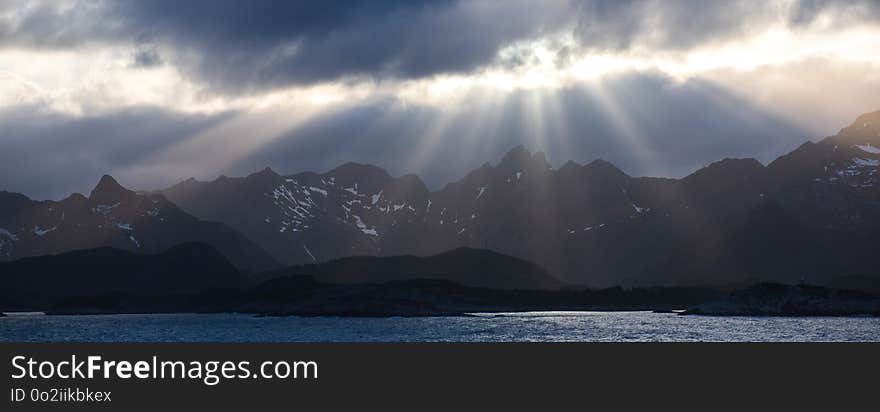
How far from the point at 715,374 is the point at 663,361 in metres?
4.32

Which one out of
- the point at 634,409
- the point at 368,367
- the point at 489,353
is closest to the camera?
the point at 634,409

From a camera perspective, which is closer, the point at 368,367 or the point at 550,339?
the point at 368,367

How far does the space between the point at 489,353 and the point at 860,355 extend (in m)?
29.5

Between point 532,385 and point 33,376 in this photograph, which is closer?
point 33,376

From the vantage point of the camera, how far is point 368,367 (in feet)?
233

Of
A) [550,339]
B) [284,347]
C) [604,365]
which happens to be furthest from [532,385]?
[550,339]

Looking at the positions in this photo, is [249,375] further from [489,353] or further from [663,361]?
[663,361]

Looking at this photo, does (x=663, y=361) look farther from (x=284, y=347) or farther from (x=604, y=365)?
(x=284, y=347)

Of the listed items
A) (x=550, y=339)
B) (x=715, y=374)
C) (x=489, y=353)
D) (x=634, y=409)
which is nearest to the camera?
(x=634, y=409)

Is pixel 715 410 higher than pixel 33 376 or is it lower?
lower

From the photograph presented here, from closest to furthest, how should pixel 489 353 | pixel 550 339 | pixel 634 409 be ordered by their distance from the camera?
pixel 634 409, pixel 489 353, pixel 550 339

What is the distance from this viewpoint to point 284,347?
72.2 meters

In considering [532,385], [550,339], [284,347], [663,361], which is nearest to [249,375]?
[284,347]

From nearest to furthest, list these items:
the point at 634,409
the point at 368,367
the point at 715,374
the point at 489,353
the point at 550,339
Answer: the point at 634,409 → the point at 368,367 → the point at 715,374 → the point at 489,353 → the point at 550,339
